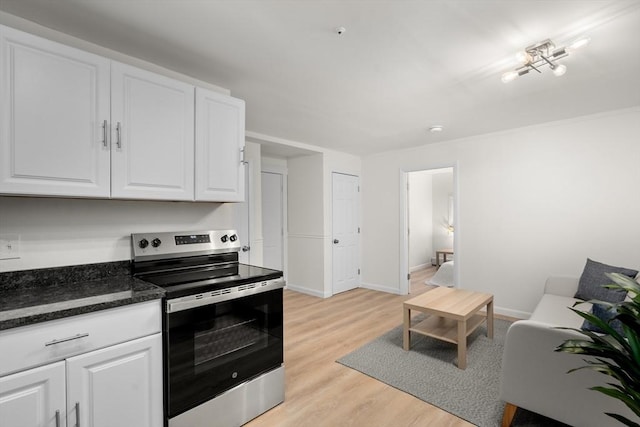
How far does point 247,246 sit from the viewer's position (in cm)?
414

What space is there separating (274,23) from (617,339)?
2.10 meters

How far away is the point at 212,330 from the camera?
1.75 meters

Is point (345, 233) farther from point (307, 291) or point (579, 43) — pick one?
point (579, 43)

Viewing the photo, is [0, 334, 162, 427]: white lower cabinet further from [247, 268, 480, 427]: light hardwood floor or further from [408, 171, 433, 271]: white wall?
[408, 171, 433, 271]: white wall

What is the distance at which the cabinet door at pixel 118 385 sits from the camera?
1.33 metres

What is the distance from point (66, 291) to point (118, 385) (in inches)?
22.5

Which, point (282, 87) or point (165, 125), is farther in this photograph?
point (282, 87)

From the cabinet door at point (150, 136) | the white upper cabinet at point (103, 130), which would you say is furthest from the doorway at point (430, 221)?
the cabinet door at point (150, 136)

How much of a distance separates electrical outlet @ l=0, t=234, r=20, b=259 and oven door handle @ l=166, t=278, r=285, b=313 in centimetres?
92

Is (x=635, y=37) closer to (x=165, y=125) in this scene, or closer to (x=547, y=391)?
(x=547, y=391)

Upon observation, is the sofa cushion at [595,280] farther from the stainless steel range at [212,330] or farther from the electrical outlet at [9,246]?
the electrical outlet at [9,246]

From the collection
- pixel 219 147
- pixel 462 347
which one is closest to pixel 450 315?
pixel 462 347

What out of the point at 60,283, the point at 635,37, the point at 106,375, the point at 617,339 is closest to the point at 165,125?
the point at 60,283

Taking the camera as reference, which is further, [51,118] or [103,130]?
[103,130]
